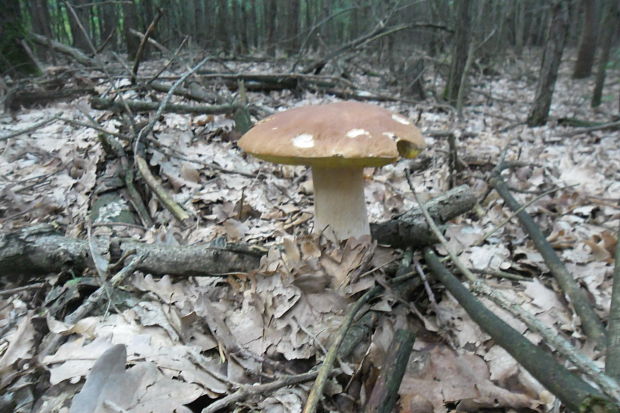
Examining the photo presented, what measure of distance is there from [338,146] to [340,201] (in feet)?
1.94

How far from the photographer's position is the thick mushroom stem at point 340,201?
7.45 ft

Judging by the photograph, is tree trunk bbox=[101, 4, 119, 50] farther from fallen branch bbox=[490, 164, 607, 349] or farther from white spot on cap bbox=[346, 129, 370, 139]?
fallen branch bbox=[490, 164, 607, 349]

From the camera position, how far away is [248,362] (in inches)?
70.1

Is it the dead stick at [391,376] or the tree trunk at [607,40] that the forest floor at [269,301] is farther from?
the tree trunk at [607,40]

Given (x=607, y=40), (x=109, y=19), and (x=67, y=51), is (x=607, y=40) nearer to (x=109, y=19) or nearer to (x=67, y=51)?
(x=67, y=51)

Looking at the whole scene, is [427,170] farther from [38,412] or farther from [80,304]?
[38,412]

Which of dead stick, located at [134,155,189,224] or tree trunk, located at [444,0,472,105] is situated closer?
dead stick, located at [134,155,189,224]

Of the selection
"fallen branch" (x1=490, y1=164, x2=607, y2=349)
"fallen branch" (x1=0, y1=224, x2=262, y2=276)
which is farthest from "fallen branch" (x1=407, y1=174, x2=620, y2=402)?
"fallen branch" (x1=0, y1=224, x2=262, y2=276)

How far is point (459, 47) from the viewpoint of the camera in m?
7.66

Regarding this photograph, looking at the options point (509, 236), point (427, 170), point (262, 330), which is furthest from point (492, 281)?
point (427, 170)

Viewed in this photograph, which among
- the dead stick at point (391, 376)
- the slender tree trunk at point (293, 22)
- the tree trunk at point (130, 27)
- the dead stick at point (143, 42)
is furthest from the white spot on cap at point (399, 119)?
the slender tree trunk at point (293, 22)

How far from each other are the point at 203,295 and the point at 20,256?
1003 millimetres

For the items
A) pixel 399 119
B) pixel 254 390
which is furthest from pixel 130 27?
pixel 254 390

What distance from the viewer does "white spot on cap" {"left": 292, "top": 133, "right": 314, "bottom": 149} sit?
1802mm
